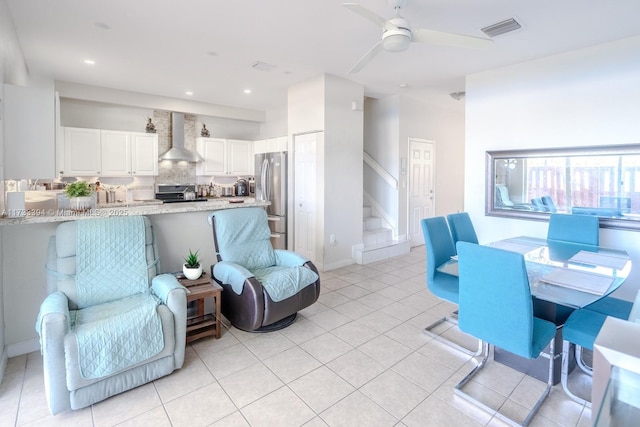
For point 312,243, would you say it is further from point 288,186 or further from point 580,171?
point 580,171

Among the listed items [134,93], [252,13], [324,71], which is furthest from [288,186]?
[134,93]

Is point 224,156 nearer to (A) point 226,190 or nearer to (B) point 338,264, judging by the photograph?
(A) point 226,190

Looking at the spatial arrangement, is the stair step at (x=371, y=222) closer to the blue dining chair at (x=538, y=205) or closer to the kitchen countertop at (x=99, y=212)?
the blue dining chair at (x=538, y=205)

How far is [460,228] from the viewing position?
3465 mm

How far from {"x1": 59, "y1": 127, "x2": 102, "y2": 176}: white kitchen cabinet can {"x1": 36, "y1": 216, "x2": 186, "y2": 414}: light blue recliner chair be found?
3848 mm

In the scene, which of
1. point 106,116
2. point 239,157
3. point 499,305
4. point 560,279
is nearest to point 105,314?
point 499,305

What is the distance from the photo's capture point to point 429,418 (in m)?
1.96

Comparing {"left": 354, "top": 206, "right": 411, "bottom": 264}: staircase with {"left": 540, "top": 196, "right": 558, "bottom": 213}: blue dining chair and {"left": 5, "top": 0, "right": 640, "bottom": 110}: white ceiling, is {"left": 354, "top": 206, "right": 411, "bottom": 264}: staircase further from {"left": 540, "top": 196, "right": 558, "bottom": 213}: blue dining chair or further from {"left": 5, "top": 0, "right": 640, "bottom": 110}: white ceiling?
{"left": 5, "top": 0, "right": 640, "bottom": 110}: white ceiling

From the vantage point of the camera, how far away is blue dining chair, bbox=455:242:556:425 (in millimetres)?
1838

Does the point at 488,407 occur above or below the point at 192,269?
below

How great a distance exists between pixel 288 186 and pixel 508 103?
137 inches

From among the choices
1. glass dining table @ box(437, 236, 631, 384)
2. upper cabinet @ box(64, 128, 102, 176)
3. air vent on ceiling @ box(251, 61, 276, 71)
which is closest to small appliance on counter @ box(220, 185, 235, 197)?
upper cabinet @ box(64, 128, 102, 176)

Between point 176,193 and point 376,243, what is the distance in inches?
168

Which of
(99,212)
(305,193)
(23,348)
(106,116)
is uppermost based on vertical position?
(106,116)
